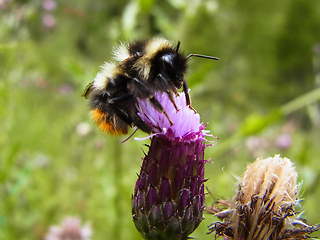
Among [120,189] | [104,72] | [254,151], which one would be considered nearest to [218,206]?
[104,72]

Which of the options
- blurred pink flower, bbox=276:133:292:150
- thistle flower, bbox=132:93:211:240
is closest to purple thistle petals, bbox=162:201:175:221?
thistle flower, bbox=132:93:211:240

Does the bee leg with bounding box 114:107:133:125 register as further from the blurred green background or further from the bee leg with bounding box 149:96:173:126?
the blurred green background

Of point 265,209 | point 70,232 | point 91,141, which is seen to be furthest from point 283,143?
point 265,209

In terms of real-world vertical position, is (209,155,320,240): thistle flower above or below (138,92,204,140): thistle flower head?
below

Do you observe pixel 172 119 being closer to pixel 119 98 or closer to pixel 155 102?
pixel 155 102

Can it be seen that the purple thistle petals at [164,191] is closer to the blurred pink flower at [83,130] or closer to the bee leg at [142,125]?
the bee leg at [142,125]
